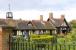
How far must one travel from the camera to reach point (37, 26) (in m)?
57.6

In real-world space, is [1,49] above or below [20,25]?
above

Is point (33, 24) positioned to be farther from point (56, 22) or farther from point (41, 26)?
point (56, 22)

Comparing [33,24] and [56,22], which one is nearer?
[33,24]

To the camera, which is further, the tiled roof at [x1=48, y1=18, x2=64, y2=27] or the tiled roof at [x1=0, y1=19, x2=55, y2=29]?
the tiled roof at [x1=48, y1=18, x2=64, y2=27]

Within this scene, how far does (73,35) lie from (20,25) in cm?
3007

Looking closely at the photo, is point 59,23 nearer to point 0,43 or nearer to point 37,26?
point 37,26

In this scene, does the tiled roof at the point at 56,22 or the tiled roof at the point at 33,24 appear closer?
the tiled roof at the point at 33,24

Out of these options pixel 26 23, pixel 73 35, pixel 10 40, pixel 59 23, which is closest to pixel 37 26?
pixel 26 23

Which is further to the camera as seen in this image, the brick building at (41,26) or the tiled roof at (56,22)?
the tiled roof at (56,22)

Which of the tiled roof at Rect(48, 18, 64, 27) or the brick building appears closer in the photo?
the brick building

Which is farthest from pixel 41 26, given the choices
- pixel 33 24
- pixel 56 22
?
pixel 56 22

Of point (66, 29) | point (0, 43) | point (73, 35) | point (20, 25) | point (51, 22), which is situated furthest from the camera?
point (66, 29)

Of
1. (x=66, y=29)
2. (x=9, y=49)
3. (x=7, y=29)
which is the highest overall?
(x=7, y=29)

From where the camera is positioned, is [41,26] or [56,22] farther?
[56,22]
